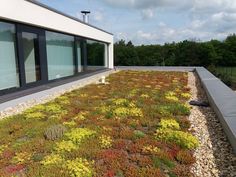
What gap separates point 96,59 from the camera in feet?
55.9

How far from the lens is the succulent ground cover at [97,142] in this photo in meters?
3.32

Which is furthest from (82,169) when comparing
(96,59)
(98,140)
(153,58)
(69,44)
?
(153,58)

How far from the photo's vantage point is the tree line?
25594 millimetres

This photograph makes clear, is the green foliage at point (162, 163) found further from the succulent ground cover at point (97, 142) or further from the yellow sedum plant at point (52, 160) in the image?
the yellow sedum plant at point (52, 160)

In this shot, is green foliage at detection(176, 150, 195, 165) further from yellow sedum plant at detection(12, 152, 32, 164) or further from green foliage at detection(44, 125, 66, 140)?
yellow sedum plant at detection(12, 152, 32, 164)

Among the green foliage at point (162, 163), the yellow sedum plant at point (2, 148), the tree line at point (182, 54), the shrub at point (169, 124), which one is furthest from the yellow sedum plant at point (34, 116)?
the tree line at point (182, 54)

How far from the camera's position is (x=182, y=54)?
2578cm

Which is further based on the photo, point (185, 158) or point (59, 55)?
point (59, 55)

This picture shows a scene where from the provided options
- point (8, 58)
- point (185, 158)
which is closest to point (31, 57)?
point (8, 58)

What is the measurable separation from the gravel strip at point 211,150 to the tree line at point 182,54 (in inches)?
822

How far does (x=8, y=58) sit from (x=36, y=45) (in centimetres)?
179

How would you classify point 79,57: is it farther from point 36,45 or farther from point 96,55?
point 36,45

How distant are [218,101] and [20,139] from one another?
4.73 metres

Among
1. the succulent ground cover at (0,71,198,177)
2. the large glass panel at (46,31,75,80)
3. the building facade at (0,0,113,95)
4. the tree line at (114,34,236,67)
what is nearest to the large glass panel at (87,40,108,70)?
the building facade at (0,0,113,95)
